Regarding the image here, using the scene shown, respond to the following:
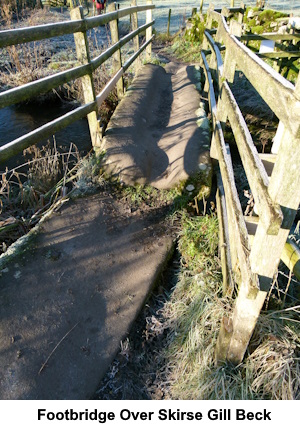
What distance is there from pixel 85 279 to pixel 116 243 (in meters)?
0.57

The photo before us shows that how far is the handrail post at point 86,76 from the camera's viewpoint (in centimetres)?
357

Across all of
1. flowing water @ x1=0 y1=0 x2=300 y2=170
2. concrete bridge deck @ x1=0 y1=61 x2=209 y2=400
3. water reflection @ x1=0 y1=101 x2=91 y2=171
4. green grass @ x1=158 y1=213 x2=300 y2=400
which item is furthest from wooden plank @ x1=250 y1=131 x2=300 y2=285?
flowing water @ x1=0 y1=0 x2=300 y2=170

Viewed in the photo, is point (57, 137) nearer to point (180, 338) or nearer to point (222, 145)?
point (222, 145)

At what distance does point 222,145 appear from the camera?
10.9ft

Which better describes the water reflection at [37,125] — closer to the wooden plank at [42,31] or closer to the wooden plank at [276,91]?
the wooden plank at [42,31]

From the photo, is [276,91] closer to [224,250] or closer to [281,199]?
[281,199]

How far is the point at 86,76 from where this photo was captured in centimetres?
392

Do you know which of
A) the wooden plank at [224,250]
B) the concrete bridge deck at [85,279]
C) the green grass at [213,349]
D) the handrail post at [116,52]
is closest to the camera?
the green grass at [213,349]

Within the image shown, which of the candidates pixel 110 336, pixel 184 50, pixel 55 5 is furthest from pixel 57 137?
pixel 55 5

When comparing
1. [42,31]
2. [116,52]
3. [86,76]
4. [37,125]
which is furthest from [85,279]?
[37,125]

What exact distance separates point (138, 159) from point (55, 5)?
82.5ft

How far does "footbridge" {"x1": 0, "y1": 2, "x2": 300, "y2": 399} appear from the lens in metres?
1.75

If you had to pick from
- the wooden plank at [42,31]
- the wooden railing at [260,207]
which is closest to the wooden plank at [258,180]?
the wooden railing at [260,207]

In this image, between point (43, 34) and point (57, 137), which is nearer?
point (43, 34)
